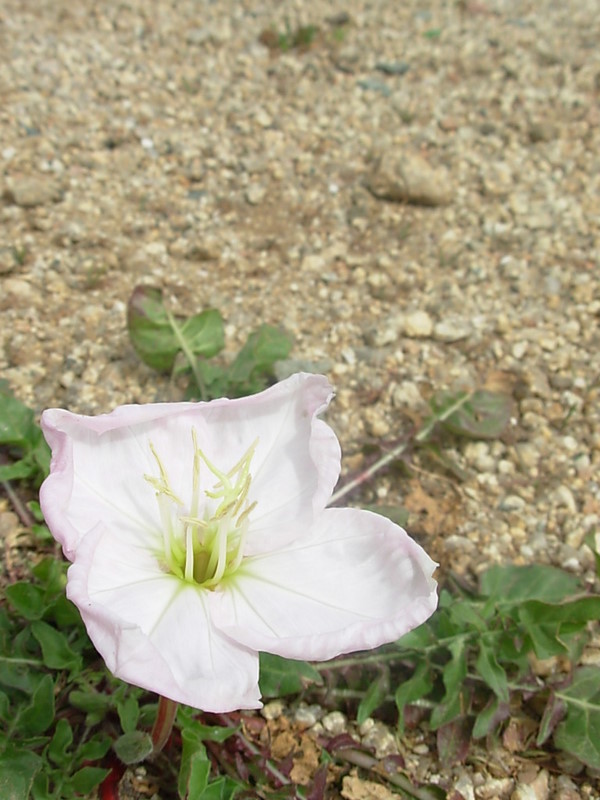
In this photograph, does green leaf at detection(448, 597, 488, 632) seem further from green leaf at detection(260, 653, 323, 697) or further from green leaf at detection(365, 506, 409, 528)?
green leaf at detection(260, 653, 323, 697)

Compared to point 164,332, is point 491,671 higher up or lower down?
lower down

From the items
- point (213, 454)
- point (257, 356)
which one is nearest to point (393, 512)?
point (257, 356)

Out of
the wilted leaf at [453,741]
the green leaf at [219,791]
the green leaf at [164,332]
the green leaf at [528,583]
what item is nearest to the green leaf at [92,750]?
the green leaf at [219,791]

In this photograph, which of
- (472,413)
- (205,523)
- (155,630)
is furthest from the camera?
(472,413)

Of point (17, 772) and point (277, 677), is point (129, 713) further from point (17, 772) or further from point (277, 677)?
point (277, 677)

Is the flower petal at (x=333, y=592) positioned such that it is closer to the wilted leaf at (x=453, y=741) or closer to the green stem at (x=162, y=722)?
the green stem at (x=162, y=722)

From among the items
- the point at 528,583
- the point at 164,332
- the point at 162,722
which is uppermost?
the point at 164,332

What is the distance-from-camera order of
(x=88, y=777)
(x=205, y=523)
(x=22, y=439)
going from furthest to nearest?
(x=22, y=439), (x=88, y=777), (x=205, y=523)

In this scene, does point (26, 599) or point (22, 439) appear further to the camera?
point (22, 439)
